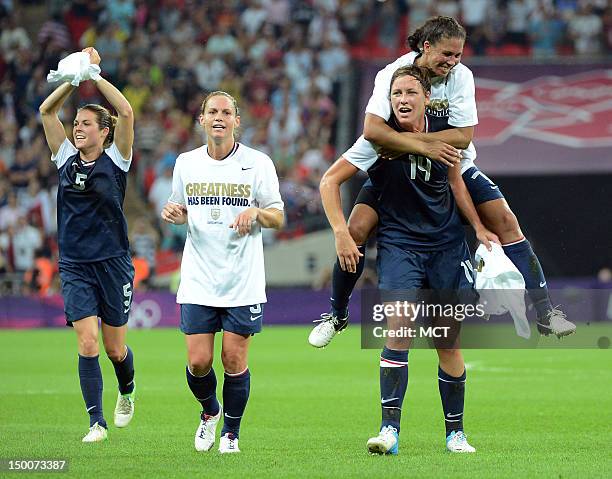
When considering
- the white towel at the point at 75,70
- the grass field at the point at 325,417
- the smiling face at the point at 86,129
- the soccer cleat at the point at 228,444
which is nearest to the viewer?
the grass field at the point at 325,417

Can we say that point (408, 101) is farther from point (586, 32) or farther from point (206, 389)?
point (586, 32)

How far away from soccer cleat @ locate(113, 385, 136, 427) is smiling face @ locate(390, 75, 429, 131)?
11.0 feet

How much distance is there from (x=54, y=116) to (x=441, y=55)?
119 inches

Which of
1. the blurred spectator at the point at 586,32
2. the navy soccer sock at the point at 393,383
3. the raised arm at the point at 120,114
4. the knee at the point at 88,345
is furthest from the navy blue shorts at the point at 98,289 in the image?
the blurred spectator at the point at 586,32

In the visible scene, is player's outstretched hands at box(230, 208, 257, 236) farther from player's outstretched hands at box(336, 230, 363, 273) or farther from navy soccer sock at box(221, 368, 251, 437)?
navy soccer sock at box(221, 368, 251, 437)

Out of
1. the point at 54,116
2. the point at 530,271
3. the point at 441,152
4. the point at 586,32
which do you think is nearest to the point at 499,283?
the point at 530,271

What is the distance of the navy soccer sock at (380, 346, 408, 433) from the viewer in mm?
8062

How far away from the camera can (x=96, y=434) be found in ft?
29.6

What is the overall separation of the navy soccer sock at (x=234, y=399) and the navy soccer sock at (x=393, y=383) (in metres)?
0.94

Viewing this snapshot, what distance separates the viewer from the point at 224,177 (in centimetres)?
833

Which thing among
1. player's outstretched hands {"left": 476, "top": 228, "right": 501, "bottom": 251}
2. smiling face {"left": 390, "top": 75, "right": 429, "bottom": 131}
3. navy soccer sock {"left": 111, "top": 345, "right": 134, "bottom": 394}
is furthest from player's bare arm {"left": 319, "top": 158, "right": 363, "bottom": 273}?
navy soccer sock {"left": 111, "top": 345, "right": 134, "bottom": 394}

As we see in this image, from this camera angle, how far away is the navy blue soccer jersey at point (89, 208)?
924 centimetres

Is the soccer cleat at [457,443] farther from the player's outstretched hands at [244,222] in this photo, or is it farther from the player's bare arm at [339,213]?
the player's outstretched hands at [244,222]

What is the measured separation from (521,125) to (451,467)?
50.8 feet
